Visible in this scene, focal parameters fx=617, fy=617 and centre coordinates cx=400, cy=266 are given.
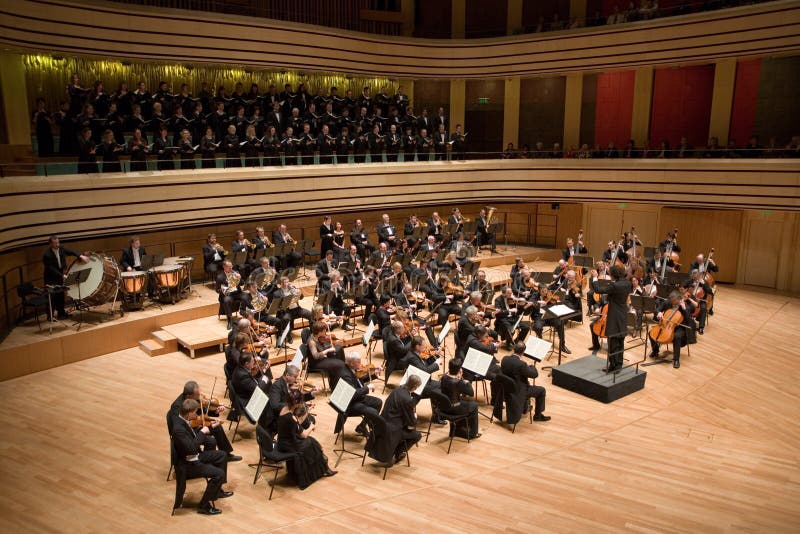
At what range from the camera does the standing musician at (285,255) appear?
14409mm

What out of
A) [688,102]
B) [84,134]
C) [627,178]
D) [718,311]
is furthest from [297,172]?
[688,102]

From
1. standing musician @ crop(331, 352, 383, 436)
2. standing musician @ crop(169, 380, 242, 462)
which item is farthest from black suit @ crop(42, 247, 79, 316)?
standing musician @ crop(331, 352, 383, 436)

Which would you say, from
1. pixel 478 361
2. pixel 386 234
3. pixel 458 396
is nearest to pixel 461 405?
pixel 458 396

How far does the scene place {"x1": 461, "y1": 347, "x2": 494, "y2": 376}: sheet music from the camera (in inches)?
321

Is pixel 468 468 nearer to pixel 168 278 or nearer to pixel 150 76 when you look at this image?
pixel 168 278

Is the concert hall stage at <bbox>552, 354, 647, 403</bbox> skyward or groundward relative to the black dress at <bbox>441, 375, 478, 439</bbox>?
groundward

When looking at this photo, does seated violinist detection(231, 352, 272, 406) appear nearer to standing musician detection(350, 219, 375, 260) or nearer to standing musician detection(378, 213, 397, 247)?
standing musician detection(350, 219, 375, 260)

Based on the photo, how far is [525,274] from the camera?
12.3 meters

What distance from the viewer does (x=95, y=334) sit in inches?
433

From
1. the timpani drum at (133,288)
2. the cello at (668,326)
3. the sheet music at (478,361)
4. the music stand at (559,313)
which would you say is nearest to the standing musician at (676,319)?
the cello at (668,326)

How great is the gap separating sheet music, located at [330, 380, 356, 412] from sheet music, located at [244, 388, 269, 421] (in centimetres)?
79

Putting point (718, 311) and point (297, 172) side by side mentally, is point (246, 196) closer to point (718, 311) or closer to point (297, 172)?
point (297, 172)

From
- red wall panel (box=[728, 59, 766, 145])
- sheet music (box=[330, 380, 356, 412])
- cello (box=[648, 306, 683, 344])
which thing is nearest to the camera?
sheet music (box=[330, 380, 356, 412])

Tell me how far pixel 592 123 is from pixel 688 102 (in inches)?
120
